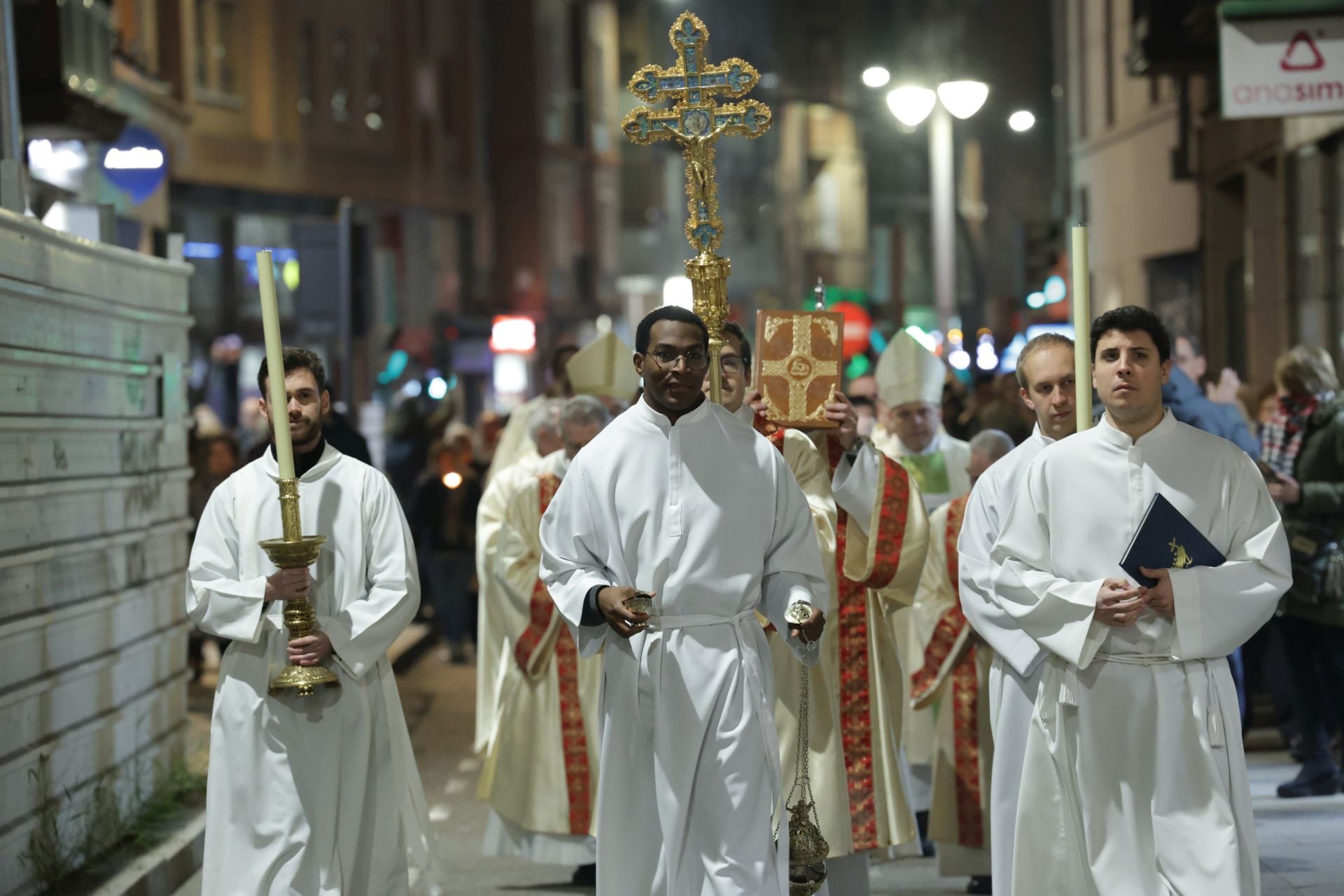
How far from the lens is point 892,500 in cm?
795

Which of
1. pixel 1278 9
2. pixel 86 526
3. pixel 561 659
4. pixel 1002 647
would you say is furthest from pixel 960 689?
pixel 1278 9

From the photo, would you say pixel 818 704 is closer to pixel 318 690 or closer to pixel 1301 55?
pixel 318 690

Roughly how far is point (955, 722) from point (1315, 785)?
2.45 m

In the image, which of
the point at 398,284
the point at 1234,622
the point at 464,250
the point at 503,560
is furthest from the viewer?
the point at 464,250

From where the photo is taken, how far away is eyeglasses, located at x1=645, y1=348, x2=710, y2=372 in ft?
19.8

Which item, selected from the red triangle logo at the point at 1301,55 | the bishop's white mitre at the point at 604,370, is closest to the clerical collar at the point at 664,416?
the bishop's white mitre at the point at 604,370

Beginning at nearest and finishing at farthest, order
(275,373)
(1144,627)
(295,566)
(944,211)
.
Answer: (1144,627) < (275,373) < (295,566) < (944,211)

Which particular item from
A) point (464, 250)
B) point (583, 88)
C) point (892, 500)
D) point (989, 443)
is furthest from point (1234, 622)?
point (583, 88)

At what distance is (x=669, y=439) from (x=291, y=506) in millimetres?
1150

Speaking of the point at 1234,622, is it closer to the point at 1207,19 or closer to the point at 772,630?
the point at 772,630

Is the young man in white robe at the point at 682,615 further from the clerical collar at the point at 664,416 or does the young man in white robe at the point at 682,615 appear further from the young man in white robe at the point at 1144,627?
the young man in white robe at the point at 1144,627

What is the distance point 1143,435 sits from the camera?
235 inches

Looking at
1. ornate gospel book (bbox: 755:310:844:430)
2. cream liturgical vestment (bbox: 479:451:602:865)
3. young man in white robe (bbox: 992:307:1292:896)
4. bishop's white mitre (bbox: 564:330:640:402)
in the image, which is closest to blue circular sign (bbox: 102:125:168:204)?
bishop's white mitre (bbox: 564:330:640:402)

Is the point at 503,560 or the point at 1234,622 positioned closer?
the point at 1234,622
